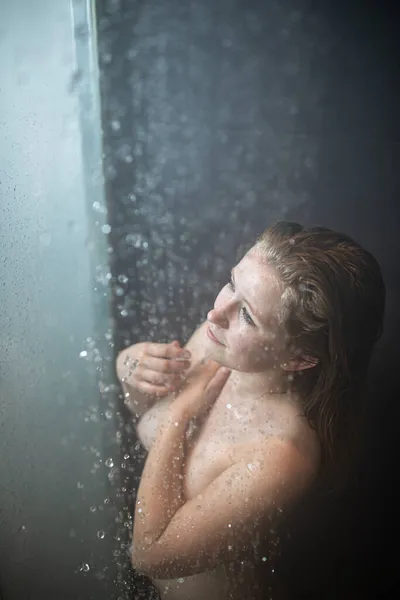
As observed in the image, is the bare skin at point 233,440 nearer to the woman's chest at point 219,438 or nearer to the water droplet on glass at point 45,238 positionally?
the woman's chest at point 219,438

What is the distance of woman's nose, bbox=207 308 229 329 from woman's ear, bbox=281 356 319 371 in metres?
0.05

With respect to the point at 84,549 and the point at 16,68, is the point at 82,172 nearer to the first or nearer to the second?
the point at 16,68

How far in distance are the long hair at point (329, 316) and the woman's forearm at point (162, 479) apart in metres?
0.09

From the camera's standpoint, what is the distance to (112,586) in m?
0.47

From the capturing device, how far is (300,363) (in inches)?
15.0

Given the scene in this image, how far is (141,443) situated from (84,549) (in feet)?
0.42

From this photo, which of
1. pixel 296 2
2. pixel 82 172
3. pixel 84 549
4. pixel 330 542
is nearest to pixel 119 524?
pixel 84 549

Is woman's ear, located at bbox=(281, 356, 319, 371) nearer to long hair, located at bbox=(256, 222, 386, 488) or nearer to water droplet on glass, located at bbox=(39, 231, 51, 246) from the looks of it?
long hair, located at bbox=(256, 222, 386, 488)

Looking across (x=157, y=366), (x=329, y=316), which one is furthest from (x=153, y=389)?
(x=329, y=316)

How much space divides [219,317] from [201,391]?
0.20 feet

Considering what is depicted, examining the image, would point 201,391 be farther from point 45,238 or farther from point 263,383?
point 45,238

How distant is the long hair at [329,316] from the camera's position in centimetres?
36

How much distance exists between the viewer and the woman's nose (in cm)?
38

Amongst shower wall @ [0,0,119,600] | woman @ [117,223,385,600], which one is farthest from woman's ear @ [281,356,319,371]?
shower wall @ [0,0,119,600]
